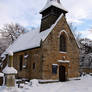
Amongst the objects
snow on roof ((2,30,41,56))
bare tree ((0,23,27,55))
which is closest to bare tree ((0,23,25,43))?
bare tree ((0,23,27,55))

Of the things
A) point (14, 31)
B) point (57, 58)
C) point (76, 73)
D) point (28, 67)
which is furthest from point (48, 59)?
point (14, 31)

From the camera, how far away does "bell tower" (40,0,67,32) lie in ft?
73.3

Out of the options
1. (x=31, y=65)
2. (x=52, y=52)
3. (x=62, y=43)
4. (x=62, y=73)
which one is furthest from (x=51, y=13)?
(x=62, y=73)

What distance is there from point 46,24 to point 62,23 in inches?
98.0

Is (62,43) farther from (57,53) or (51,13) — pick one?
(51,13)

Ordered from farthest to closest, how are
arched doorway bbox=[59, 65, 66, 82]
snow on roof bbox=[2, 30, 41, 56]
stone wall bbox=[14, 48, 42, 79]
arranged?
snow on roof bbox=[2, 30, 41, 56] → arched doorway bbox=[59, 65, 66, 82] → stone wall bbox=[14, 48, 42, 79]

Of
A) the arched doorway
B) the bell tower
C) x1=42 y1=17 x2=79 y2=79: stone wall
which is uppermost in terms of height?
the bell tower

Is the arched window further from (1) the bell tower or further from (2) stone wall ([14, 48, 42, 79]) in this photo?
(2) stone wall ([14, 48, 42, 79])

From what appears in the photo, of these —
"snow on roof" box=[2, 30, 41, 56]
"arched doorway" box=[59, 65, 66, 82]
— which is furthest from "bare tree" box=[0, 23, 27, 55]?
"arched doorway" box=[59, 65, 66, 82]

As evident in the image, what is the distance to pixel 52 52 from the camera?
800 inches

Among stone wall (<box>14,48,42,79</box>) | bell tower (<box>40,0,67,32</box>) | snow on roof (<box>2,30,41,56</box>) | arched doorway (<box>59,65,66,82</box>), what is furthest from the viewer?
bell tower (<box>40,0,67,32</box>)

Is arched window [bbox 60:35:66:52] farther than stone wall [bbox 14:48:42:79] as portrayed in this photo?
Yes

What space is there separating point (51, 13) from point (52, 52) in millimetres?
5935

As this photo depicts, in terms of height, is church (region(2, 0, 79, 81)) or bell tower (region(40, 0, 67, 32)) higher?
bell tower (region(40, 0, 67, 32))
